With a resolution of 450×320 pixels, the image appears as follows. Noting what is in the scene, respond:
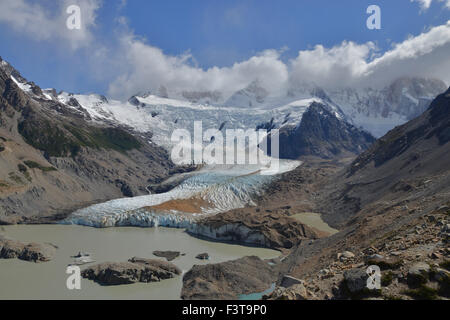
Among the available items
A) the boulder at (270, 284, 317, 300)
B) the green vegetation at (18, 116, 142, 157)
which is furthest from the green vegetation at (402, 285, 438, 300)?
the green vegetation at (18, 116, 142, 157)

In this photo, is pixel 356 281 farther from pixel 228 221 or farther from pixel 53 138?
pixel 53 138

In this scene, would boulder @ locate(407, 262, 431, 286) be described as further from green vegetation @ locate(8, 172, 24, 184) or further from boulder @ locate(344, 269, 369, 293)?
green vegetation @ locate(8, 172, 24, 184)

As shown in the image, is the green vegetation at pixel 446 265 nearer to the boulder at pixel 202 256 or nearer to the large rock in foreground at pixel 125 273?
the large rock in foreground at pixel 125 273

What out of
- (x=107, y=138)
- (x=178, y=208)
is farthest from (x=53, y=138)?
(x=178, y=208)

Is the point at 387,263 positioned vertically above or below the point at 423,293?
above
